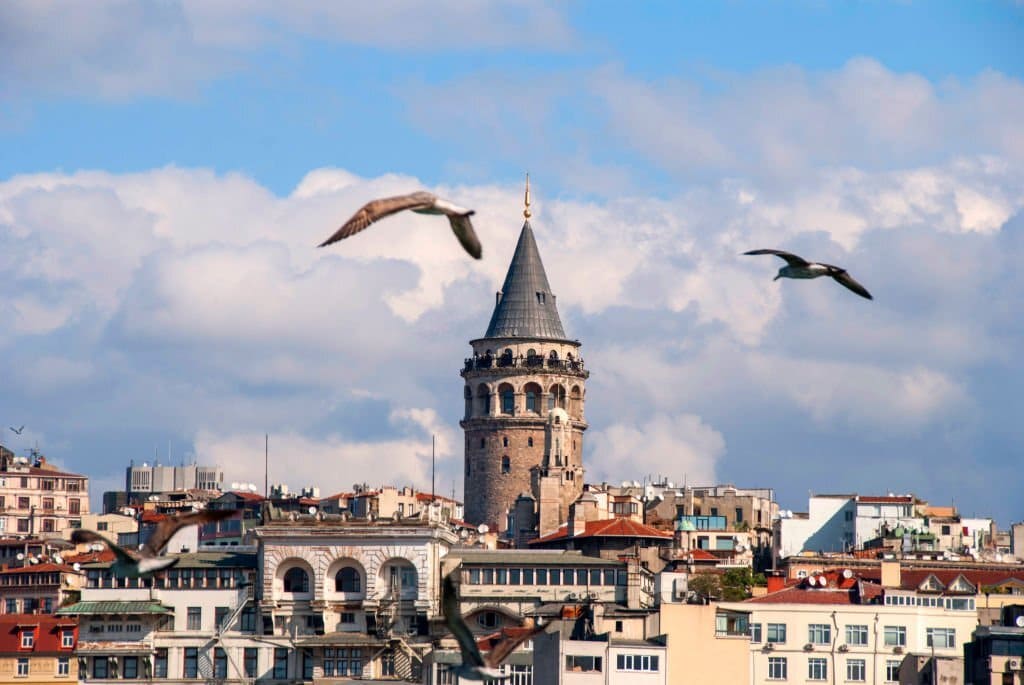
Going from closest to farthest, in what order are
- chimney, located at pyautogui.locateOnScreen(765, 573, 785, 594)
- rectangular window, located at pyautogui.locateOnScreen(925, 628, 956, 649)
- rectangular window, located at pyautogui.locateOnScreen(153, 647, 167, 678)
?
rectangular window, located at pyautogui.locateOnScreen(925, 628, 956, 649)
rectangular window, located at pyautogui.locateOnScreen(153, 647, 167, 678)
chimney, located at pyautogui.locateOnScreen(765, 573, 785, 594)

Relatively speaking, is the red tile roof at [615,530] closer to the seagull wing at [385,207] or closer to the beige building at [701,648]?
the beige building at [701,648]

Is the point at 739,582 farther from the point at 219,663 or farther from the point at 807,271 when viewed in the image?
the point at 807,271

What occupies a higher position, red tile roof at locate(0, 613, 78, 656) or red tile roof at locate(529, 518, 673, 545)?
red tile roof at locate(529, 518, 673, 545)

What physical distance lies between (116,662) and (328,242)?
8179 centimetres

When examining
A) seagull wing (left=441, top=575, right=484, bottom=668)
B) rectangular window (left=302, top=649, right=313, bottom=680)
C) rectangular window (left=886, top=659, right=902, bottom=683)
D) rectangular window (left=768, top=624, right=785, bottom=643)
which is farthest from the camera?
rectangular window (left=302, top=649, right=313, bottom=680)

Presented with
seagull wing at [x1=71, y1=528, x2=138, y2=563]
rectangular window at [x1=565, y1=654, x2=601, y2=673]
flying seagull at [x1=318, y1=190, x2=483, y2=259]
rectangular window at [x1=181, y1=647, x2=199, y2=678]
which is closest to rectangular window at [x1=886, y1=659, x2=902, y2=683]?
rectangular window at [x1=565, y1=654, x2=601, y2=673]

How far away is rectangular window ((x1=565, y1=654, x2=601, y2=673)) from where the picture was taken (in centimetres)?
9781

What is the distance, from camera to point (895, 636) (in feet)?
361

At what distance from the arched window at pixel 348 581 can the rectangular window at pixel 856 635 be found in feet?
79.1

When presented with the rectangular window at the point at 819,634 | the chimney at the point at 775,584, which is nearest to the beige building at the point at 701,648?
the rectangular window at the point at 819,634

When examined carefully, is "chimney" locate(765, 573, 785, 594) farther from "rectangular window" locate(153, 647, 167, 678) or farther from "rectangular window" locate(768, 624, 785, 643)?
"rectangular window" locate(153, 647, 167, 678)

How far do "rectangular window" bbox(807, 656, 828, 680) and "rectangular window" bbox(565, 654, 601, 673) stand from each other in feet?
43.6

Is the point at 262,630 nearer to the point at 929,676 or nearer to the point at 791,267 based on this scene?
the point at 929,676

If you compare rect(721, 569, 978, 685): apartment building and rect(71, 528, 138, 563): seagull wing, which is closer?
rect(71, 528, 138, 563): seagull wing
